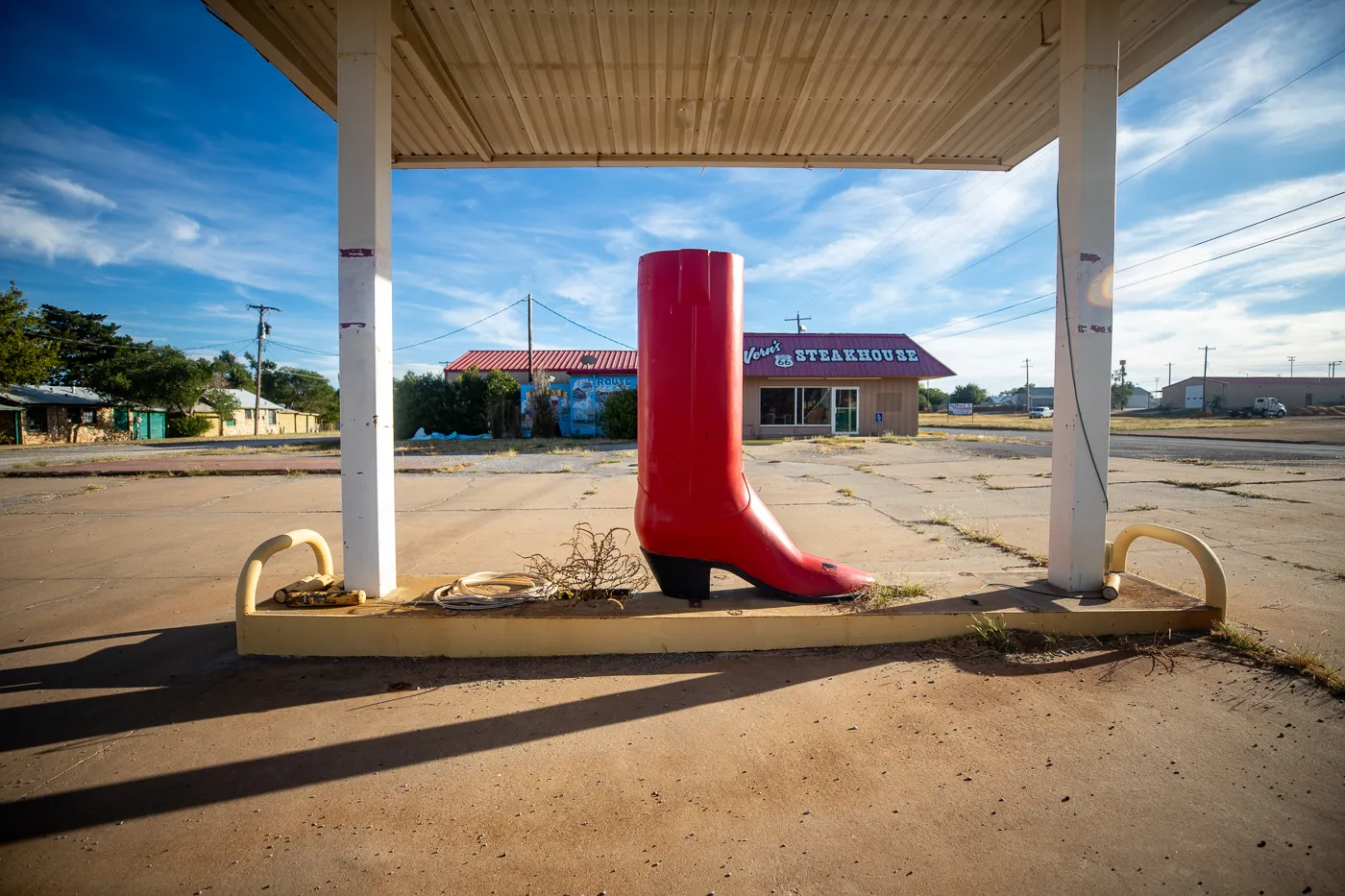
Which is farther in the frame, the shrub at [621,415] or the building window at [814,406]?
the building window at [814,406]

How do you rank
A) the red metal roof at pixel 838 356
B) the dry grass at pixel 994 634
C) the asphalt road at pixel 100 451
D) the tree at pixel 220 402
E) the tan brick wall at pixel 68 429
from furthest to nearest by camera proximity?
the tree at pixel 220 402 → the tan brick wall at pixel 68 429 → the red metal roof at pixel 838 356 → the asphalt road at pixel 100 451 → the dry grass at pixel 994 634

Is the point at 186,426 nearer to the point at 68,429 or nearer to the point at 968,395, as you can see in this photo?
the point at 68,429

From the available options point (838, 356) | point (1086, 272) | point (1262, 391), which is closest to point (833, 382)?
point (838, 356)

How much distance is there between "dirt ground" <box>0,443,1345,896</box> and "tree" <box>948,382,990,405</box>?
120 m

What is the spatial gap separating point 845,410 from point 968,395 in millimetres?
99678

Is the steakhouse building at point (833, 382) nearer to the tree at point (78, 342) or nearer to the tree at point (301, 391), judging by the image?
the tree at point (78, 342)

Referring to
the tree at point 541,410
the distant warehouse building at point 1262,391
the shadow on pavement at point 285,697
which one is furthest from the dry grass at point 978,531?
the distant warehouse building at point 1262,391

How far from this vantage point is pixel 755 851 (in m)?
1.71

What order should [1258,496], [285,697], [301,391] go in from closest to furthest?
[285,697]
[1258,496]
[301,391]

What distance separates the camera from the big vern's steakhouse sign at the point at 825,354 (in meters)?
26.3

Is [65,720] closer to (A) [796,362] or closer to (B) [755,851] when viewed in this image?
(B) [755,851]

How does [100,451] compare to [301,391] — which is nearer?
[100,451]

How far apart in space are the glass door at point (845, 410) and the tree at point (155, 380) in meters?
42.8

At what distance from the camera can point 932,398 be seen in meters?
107
